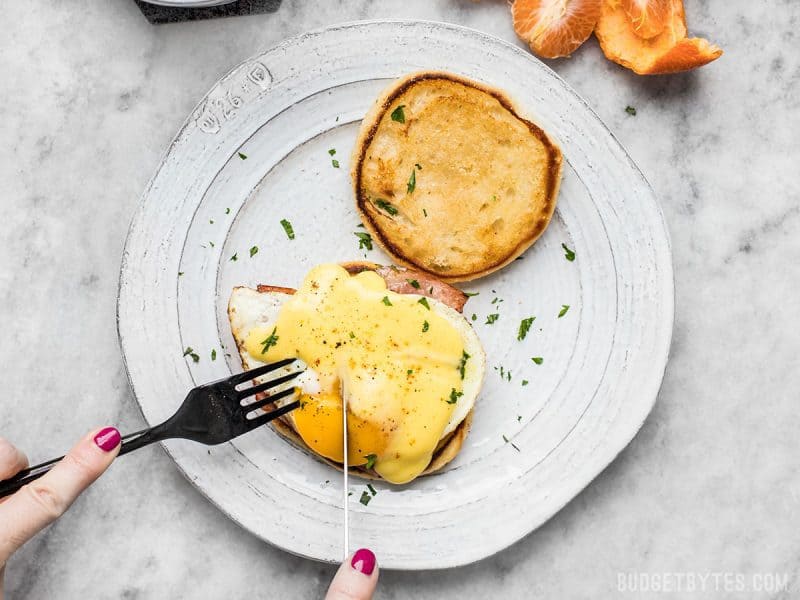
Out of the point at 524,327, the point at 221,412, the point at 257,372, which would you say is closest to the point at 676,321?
the point at 524,327

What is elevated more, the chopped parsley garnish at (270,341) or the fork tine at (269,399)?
the chopped parsley garnish at (270,341)

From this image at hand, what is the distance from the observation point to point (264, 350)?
10.2 ft

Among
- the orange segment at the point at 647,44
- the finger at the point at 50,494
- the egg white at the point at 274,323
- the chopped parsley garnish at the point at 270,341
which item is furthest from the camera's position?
the orange segment at the point at 647,44

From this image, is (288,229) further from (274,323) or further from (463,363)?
(463,363)

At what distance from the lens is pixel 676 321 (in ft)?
11.8

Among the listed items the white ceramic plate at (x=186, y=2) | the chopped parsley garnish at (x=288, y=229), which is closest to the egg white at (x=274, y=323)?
the chopped parsley garnish at (x=288, y=229)

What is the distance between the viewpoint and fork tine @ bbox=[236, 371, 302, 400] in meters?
2.99

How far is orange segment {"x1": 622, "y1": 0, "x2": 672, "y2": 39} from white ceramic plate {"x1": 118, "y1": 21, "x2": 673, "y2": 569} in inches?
17.6

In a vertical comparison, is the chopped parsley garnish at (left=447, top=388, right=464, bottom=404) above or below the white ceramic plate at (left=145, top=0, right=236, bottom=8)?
below

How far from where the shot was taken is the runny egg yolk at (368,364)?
3023 mm

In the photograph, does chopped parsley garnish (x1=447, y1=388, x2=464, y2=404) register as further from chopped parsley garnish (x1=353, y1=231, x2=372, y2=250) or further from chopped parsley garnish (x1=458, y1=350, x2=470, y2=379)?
chopped parsley garnish (x1=353, y1=231, x2=372, y2=250)

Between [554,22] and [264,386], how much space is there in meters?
1.97

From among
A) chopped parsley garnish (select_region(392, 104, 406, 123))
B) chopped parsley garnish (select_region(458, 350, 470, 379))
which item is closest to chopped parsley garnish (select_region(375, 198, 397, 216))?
chopped parsley garnish (select_region(392, 104, 406, 123))

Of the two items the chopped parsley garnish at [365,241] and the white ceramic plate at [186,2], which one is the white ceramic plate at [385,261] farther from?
the white ceramic plate at [186,2]
